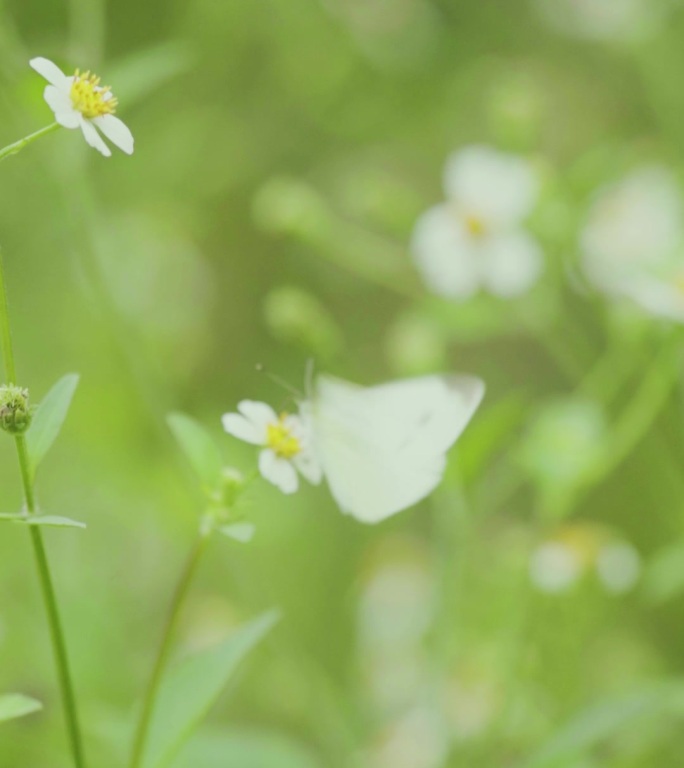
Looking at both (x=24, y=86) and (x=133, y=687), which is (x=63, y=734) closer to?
(x=133, y=687)

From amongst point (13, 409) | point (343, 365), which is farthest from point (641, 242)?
point (13, 409)

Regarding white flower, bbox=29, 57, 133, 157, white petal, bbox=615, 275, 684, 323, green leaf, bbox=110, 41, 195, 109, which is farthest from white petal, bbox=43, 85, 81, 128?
white petal, bbox=615, 275, 684, 323

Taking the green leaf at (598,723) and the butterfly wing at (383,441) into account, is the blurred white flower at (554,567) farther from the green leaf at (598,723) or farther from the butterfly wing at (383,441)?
the butterfly wing at (383,441)

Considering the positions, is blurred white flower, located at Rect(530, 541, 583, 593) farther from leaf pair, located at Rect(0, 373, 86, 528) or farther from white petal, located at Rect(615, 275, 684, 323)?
leaf pair, located at Rect(0, 373, 86, 528)

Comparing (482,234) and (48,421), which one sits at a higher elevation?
(482,234)

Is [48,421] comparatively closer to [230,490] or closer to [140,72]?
[230,490]

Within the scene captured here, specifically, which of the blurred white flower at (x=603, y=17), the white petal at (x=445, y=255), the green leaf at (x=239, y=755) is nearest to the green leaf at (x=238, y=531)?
the green leaf at (x=239, y=755)
